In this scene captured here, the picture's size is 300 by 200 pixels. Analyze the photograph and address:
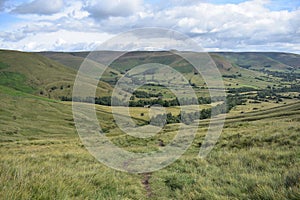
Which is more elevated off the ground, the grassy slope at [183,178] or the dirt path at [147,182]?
the grassy slope at [183,178]

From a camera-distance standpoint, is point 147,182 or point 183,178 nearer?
point 183,178

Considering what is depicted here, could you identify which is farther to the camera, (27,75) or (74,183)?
(27,75)

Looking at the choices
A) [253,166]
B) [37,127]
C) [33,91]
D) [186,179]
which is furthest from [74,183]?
[33,91]

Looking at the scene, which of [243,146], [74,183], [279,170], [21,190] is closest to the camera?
[21,190]

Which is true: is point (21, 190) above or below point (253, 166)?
above

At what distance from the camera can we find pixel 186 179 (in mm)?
10922

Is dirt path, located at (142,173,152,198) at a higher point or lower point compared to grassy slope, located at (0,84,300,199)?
lower

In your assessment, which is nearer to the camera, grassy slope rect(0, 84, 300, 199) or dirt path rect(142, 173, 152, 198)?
grassy slope rect(0, 84, 300, 199)

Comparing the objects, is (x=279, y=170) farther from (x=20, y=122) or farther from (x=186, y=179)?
(x=20, y=122)

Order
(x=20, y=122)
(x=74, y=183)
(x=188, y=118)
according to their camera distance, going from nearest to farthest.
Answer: (x=74, y=183), (x=188, y=118), (x=20, y=122)

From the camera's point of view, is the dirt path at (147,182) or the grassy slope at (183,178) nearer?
the grassy slope at (183,178)

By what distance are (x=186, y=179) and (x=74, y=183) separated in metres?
4.92

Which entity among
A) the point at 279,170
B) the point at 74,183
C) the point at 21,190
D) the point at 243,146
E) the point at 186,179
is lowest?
the point at 243,146

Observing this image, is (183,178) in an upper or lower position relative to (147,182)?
upper
